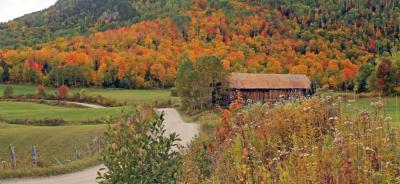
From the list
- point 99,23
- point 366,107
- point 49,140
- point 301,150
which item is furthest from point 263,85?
point 99,23

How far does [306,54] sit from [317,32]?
2083 cm

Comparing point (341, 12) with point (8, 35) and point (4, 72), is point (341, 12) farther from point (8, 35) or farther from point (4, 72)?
point (8, 35)

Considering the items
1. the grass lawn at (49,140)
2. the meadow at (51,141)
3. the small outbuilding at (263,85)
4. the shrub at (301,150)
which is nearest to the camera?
the shrub at (301,150)

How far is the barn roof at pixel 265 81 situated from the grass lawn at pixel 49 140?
72.4 feet

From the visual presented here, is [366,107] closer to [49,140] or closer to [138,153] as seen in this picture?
[138,153]

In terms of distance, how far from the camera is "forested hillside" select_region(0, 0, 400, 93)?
11162cm

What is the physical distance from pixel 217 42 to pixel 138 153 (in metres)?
138

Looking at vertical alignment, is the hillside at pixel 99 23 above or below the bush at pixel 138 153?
above

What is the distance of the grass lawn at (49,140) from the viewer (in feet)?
105

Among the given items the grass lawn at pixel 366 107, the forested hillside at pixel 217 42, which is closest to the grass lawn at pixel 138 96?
the forested hillside at pixel 217 42

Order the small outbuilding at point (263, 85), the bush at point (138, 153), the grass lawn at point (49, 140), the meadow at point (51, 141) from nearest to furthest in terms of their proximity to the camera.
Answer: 1. the bush at point (138, 153)
2. the meadow at point (51, 141)
3. the grass lawn at point (49, 140)
4. the small outbuilding at point (263, 85)

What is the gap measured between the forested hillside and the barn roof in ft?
51.6

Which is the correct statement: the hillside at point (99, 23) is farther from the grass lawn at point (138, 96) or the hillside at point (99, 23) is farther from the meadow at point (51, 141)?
the meadow at point (51, 141)

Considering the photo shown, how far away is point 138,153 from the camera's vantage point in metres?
6.00
